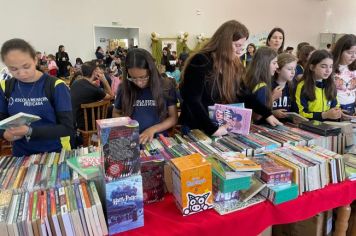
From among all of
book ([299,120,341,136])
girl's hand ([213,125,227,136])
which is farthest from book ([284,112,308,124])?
girl's hand ([213,125,227,136])

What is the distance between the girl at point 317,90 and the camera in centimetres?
238

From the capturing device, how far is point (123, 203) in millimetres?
1045

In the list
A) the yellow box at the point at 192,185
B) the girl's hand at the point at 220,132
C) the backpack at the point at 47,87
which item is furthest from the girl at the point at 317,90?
the backpack at the point at 47,87

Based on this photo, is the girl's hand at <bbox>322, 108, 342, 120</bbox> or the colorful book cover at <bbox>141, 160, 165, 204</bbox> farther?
the girl's hand at <bbox>322, 108, 342, 120</bbox>

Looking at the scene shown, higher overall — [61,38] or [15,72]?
[61,38]

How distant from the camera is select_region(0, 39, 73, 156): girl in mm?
1541

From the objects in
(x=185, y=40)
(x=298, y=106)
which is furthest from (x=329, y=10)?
(x=298, y=106)

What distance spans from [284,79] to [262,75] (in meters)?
0.35

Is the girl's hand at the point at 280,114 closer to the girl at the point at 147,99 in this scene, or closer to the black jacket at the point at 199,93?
the black jacket at the point at 199,93

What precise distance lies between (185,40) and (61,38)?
391cm

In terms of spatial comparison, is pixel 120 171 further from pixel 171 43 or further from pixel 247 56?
pixel 171 43

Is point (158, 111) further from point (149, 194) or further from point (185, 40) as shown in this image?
point (185, 40)

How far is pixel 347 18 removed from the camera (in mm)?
13203

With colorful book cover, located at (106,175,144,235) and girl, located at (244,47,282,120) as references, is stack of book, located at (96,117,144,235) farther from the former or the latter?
girl, located at (244,47,282,120)
